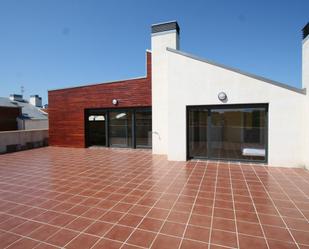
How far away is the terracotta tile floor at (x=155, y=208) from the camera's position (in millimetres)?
2318

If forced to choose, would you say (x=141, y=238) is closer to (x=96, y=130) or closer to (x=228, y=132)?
(x=228, y=132)

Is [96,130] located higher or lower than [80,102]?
lower

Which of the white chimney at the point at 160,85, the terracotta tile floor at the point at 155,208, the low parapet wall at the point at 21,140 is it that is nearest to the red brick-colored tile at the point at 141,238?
Result: the terracotta tile floor at the point at 155,208

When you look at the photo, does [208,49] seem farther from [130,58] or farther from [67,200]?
[67,200]

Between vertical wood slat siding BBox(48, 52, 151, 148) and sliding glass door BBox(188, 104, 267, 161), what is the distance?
104 inches

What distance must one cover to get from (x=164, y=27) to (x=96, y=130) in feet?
18.8

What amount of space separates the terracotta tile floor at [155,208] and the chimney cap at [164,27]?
5403 millimetres

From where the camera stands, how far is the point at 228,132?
6477mm

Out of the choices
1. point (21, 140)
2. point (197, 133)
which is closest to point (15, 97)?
point (21, 140)

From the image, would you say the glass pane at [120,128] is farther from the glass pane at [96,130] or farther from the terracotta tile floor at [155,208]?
the terracotta tile floor at [155,208]

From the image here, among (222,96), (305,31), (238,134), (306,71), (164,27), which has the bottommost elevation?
(238,134)

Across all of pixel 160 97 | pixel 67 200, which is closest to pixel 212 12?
pixel 160 97

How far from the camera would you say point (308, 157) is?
527 centimetres

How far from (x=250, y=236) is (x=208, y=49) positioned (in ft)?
28.4
